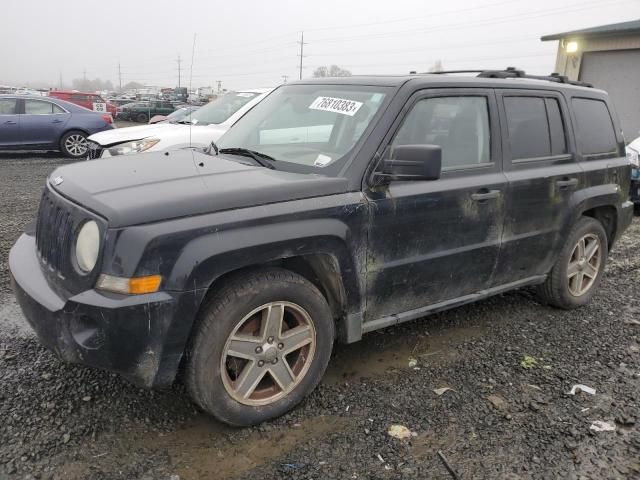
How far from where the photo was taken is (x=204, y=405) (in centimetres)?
263

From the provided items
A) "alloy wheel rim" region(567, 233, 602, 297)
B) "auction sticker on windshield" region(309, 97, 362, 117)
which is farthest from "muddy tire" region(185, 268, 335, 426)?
"alloy wheel rim" region(567, 233, 602, 297)

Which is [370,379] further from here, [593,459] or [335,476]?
[593,459]

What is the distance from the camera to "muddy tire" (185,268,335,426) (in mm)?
2559

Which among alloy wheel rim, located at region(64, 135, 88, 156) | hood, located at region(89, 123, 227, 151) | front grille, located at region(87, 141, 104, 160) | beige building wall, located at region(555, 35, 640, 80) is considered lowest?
alloy wheel rim, located at region(64, 135, 88, 156)

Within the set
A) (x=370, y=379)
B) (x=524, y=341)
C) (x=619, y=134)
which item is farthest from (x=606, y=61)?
(x=370, y=379)

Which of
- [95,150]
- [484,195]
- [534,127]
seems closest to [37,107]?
[95,150]

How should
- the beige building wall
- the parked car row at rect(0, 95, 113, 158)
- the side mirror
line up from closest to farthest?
1. the side mirror
2. the parked car row at rect(0, 95, 113, 158)
3. the beige building wall

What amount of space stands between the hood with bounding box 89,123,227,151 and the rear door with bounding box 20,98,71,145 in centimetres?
514

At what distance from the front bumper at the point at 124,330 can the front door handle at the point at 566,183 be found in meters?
2.89

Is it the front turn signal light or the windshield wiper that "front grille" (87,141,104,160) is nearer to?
the windshield wiper

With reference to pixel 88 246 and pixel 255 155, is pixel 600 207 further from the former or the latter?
pixel 88 246

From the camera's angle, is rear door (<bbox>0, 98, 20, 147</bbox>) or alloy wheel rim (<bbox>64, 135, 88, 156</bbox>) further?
alloy wheel rim (<bbox>64, 135, 88, 156</bbox>)

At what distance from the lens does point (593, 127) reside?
4.45 metres

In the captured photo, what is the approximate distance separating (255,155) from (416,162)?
3.52ft
